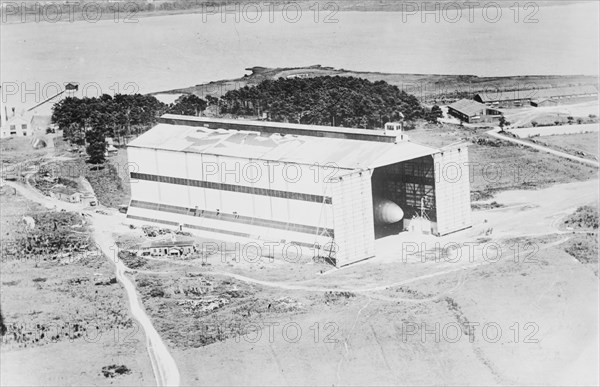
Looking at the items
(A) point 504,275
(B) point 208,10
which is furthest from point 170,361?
(B) point 208,10

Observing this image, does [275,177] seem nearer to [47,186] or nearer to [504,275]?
[504,275]

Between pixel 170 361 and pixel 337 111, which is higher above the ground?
pixel 337 111

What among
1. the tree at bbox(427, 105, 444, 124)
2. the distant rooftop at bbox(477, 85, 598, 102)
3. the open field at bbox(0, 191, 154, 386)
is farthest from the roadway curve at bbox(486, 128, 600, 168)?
the open field at bbox(0, 191, 154, 386)

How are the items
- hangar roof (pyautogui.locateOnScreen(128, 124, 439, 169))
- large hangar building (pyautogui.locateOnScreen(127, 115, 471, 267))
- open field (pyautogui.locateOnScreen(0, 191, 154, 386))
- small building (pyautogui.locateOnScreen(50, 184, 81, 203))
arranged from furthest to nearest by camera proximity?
1. small building (pyautogui.locateOnScreen(50, 184, 81, 203))
2. hangar roof (pyautogui.locateOnScreen(128, 124, 439, 169))
3. large hangar building (pyautogui.locateOnScreen(127, 115, 471, 267))
4. open field (pyautogui.locateOnScreen(0, 191, 154, 386))

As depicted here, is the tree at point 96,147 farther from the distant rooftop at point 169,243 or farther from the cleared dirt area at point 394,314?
the cleared dirt area at point 394,314

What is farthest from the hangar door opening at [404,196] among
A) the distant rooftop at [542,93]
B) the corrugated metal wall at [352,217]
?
the distant rooftop at [542,93]

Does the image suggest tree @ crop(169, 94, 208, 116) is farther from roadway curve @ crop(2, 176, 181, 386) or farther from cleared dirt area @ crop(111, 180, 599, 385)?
cleared dirt area @ crop(111, 180, 599, 385)
